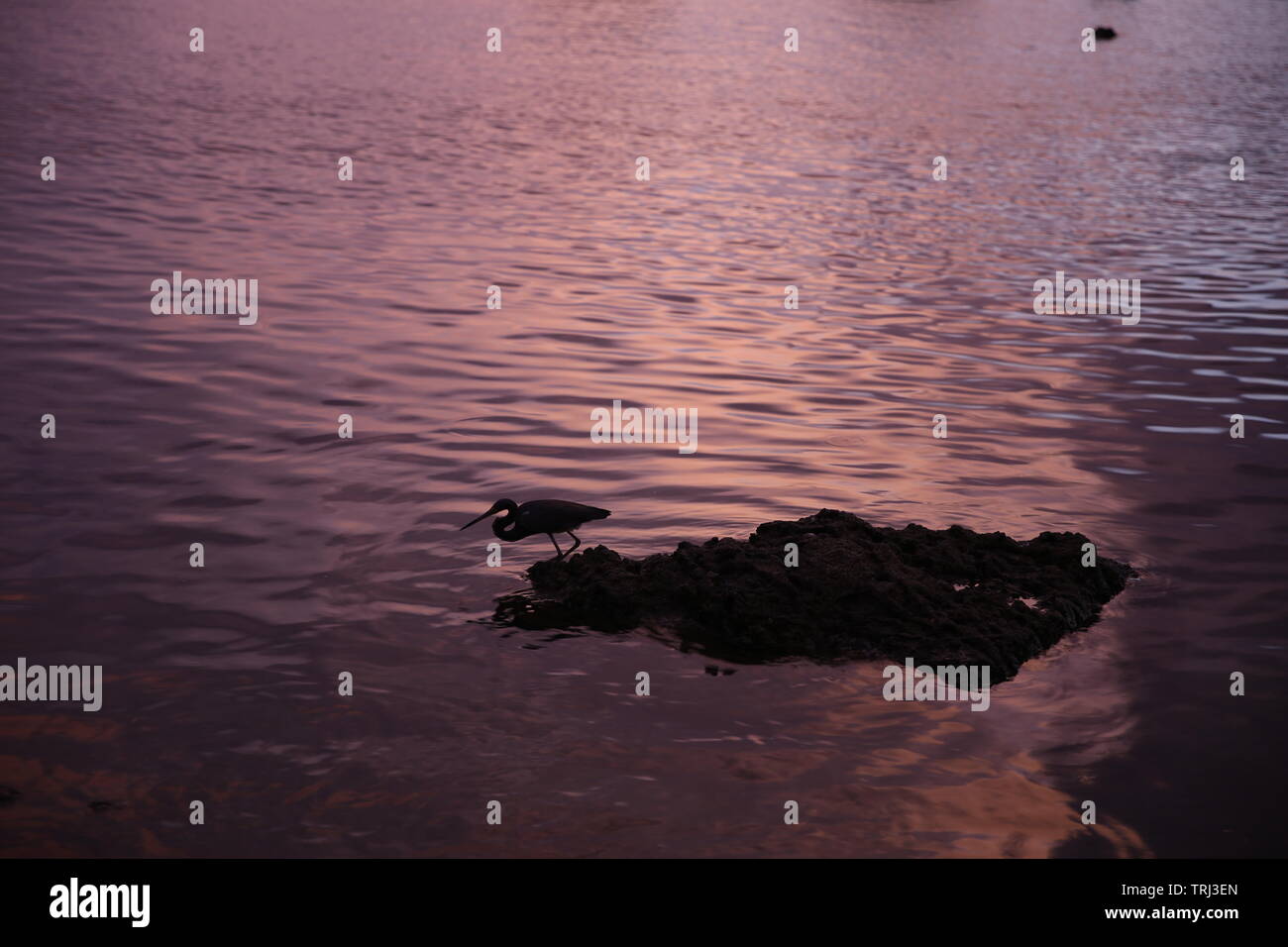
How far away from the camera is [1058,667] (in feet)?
26.1

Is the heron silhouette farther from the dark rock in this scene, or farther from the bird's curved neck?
the dark rock

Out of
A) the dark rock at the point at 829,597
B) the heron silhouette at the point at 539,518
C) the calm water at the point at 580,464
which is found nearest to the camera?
the calm water at the point at 580,464

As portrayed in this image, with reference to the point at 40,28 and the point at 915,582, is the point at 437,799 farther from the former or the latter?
the point at 40,28

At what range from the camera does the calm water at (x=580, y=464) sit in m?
6.60

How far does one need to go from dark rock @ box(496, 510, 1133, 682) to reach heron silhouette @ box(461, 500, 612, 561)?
244 millimetres

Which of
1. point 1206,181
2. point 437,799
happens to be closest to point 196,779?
point 437,799

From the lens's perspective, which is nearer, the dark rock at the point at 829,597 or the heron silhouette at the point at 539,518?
the dark rock at the point at 829,597

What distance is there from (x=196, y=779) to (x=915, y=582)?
4476 millimetres

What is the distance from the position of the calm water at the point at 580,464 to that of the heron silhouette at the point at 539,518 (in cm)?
38

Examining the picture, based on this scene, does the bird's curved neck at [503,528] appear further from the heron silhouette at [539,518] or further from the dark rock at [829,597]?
the dark rock at [829,597]

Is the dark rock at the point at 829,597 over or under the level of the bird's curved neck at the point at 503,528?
under

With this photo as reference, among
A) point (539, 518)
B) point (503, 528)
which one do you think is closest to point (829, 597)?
point (539, 518)

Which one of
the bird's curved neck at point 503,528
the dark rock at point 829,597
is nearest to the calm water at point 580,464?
the dark rock at point 829,597

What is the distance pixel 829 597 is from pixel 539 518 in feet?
6.48
